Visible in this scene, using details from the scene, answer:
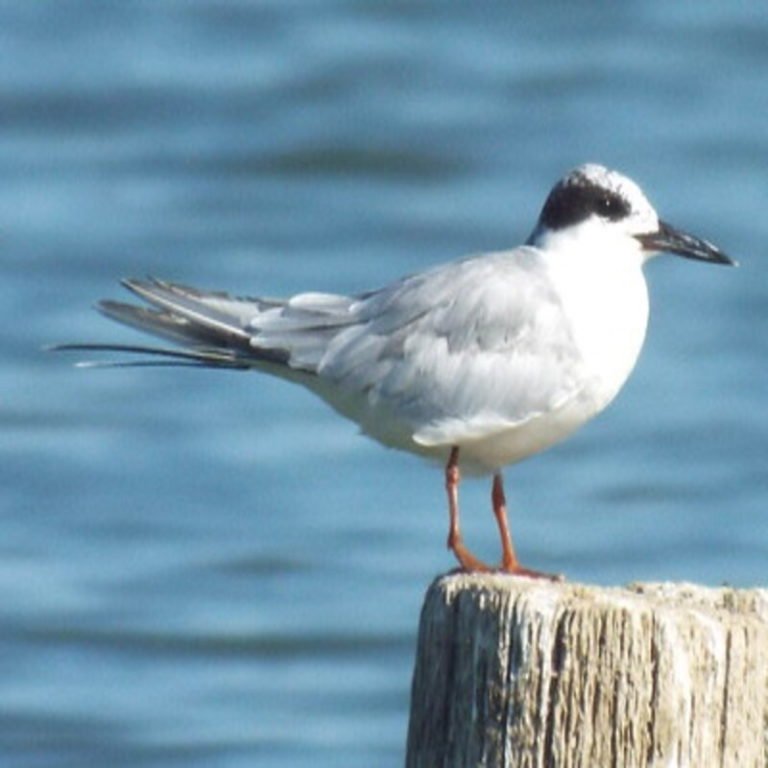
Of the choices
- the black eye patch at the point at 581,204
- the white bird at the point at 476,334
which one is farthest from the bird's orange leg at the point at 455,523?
the black eye patch at the point at 581,204

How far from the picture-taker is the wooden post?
17.3ft

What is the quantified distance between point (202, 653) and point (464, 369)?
18.8ft

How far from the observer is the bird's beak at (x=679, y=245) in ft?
23.8

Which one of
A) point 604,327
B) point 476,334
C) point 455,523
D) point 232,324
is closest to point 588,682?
point 455,523

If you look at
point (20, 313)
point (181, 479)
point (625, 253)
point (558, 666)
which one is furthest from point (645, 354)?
point (558, 666)

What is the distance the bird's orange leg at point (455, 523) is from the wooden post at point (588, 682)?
86 cm

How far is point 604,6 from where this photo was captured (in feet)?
59.3

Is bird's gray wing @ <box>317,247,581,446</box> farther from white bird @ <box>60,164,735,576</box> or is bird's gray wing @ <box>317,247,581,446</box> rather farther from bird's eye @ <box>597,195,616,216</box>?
bird's eye @ <box>597,195,616,216</box>

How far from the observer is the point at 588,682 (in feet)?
17.3

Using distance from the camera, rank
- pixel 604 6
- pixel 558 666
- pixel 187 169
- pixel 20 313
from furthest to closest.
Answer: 1. pixel 604 6
2. pixel 187 169
3. pixel 20 313
4. pixel 558 666

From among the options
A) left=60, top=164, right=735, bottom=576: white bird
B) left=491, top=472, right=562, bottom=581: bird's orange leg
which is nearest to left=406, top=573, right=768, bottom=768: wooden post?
left=491, top=472, right=562, bottom=581: bird's orange leg

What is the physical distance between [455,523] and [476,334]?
594mm

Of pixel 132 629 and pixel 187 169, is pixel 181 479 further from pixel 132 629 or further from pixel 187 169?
pixel 187 169

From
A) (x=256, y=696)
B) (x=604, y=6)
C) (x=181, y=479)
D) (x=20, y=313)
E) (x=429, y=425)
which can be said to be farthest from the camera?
(x=604, y=6)
